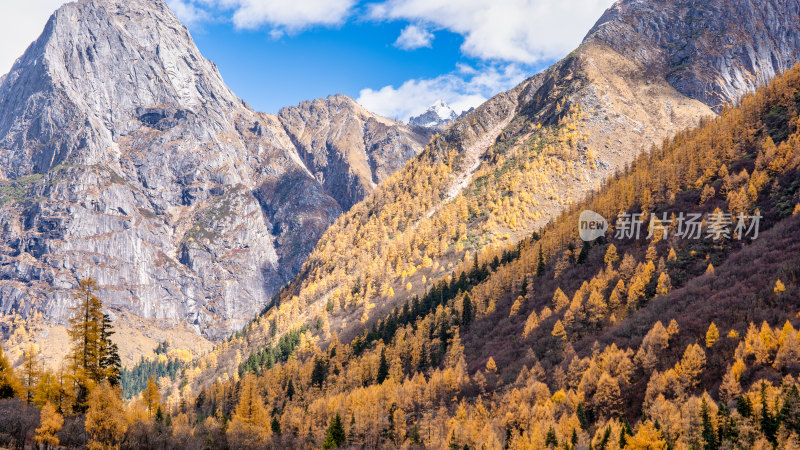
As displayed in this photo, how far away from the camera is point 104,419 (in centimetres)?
5338

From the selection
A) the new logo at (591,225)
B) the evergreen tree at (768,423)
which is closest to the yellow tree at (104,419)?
the evergreen tree at (768,423)

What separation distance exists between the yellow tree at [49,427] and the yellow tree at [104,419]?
263 centimetres

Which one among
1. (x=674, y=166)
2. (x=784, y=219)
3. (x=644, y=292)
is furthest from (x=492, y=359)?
(x=674, y=166)

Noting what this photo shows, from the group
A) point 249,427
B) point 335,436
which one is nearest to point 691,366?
point 335,436

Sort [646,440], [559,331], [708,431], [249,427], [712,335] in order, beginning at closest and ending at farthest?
1. [708,431]
2. [646,440]
3. [249,427]
4. [712,335]
5. [559,331]

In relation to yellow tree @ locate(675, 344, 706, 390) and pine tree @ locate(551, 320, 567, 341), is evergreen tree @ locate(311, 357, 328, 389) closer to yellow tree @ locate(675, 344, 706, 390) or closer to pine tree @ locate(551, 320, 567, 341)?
pine tree @ locate(551, 320, 567, 341)

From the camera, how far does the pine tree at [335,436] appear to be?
300ft

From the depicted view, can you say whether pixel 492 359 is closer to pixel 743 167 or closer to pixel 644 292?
pixel 644 292

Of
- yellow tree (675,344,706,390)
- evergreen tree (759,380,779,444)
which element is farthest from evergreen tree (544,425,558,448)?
evergreen tree (759,380,779,444)

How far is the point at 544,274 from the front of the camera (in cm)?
14962

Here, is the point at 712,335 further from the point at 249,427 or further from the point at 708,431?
the point at 249,427

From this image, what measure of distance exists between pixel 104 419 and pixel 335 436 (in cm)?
4709

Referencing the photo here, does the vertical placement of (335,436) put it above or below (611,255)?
below

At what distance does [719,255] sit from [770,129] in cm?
6806
